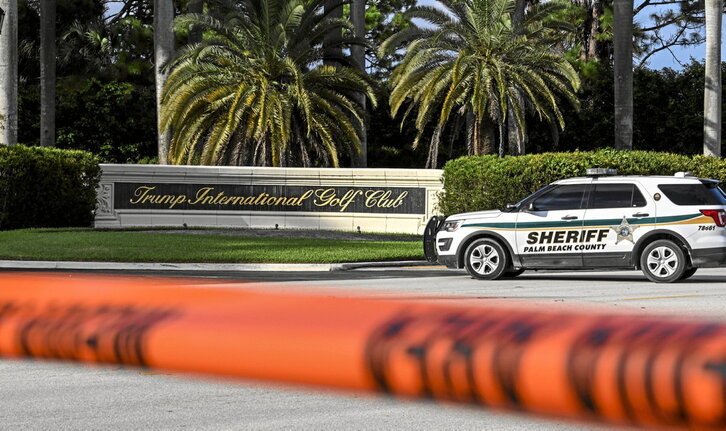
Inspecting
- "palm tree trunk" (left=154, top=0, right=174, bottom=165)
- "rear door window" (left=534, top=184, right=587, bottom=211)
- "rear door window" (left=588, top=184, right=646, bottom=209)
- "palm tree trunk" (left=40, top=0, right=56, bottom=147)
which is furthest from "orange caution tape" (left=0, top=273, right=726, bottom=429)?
"palm tree trunk" (left=40, top=0, right=56, bottom=147)

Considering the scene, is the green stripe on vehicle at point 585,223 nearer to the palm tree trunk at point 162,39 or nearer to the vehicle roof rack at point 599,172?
the vehicle roof rack at point 599,172

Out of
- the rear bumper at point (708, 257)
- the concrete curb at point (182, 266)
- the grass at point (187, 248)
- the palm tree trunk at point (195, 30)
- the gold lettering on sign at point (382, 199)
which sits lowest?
the concrete curb at point (182, 266)

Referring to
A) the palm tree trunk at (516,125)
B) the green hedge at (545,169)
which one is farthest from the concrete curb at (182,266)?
the palm tree trunk at (516,125)

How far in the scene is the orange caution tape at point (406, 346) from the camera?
1018mm

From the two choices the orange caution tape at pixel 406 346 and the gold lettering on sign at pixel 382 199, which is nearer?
the orange caution tape at pixel 406 346

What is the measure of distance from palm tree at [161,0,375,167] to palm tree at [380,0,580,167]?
1.94 m

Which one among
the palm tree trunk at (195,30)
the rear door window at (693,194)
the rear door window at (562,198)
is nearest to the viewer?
the rear door window at (693,194)

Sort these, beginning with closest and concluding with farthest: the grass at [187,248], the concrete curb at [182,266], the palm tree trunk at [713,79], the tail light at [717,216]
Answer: the tail light at [717,216], the concrete curb at [182,266], the grass at [187,248], the palm tree trunk at [713,79]

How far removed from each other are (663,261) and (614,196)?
135cm

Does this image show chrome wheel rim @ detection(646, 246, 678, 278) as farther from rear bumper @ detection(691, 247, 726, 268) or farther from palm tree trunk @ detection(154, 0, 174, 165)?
palm tree trunk @ detection(154, 0, 174, 165)

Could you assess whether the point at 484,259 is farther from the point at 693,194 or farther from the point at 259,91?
the point at 259,91

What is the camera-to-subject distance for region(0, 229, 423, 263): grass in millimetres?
20844

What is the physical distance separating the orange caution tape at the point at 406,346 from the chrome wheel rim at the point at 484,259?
1542 cm

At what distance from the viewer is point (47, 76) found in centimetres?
4116
